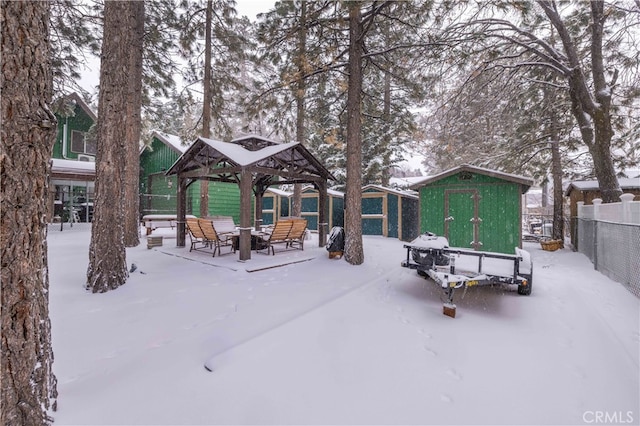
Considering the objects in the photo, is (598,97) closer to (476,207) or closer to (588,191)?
(588,191)

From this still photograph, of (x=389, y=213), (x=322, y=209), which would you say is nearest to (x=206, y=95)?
(x=322, y=209)

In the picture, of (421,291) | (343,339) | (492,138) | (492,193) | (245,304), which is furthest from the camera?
(492,138)

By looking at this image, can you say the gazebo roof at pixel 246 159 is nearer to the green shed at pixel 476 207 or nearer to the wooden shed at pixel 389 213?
the green shed at pixel 476 207

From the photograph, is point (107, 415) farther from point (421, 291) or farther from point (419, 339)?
point (421, 291)

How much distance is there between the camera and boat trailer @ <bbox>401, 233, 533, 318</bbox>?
4438 mm

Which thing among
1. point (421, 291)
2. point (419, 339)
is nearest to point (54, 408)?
point (419, 339)

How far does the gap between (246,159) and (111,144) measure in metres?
2.81

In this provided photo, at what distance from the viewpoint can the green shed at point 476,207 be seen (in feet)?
30.9

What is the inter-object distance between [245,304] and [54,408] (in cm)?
243

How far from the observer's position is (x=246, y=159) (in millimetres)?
7246

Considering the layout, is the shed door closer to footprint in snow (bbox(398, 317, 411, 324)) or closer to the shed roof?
the shed roof

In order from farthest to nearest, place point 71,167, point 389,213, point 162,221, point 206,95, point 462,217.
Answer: point 389,213 < point 71,167 < point 162,221 < point 206,95 < point 462,217

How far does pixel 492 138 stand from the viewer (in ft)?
59.0
